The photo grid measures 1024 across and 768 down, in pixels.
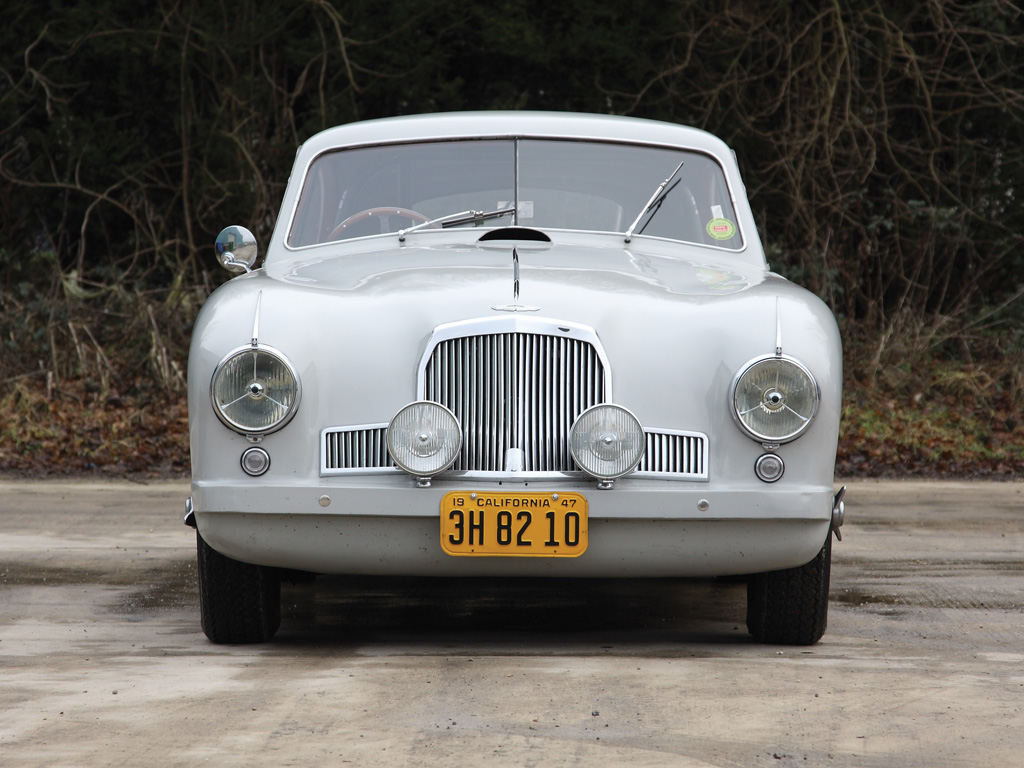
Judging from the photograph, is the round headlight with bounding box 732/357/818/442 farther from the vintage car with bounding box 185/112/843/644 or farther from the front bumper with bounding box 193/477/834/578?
the front bumper with bounding box 193/477/834/578

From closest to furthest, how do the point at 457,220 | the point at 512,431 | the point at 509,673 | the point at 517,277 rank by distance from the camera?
the point at 509,673 < the point at 512,431 < the point at 517,277 < the point at 457,220

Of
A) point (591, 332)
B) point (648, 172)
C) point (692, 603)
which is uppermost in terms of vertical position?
point (648, 172)

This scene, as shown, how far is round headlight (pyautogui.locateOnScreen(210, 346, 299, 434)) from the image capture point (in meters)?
3.54

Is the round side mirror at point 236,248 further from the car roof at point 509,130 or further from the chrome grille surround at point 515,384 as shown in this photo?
the chrome grille surround at point 515,384

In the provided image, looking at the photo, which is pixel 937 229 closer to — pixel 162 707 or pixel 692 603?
pixel 692 603

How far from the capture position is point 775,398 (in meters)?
3.56

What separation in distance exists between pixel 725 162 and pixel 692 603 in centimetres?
165

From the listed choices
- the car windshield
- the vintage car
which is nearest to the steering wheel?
the car windshield

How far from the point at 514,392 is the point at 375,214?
1535 mm

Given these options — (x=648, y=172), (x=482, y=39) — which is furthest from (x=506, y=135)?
(x=482, y=39)

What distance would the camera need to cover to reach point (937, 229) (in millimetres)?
11625

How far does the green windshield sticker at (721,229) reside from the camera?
15.8 feet

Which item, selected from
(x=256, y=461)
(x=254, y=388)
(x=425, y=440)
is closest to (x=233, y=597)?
(x=256, y=461)

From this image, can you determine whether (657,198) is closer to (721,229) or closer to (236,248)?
(721,229)
